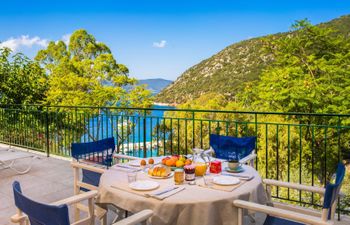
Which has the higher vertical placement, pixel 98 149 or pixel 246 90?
pixel 246 90

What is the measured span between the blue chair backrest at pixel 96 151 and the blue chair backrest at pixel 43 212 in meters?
1.37

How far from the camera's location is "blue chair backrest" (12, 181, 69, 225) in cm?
136

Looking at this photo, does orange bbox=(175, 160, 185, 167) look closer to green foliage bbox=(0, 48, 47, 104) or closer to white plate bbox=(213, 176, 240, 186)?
white plate bbox=(213, 176, 240, 186)

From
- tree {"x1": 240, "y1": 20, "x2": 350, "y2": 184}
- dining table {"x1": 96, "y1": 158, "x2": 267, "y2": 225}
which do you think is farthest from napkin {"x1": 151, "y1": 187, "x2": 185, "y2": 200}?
tree {"x1": 240, "y1": 20, "x2": 350, "y2": 184}

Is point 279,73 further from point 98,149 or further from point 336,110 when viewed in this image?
point 98,149

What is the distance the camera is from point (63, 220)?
4.46 feet

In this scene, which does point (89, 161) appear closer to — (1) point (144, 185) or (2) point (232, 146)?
(1) point (144, 185)

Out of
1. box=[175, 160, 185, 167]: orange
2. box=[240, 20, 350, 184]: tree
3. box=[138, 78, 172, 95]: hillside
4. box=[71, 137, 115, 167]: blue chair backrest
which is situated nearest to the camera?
box=[175, 160, 185, 167]: orange

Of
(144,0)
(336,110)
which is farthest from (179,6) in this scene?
(336,110)

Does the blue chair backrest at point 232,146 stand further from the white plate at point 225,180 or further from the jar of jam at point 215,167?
the white plate at point 225,180

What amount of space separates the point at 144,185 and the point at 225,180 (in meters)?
0.56

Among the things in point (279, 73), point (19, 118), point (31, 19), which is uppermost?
point (31, 19)

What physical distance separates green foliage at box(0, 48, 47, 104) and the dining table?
966 cm

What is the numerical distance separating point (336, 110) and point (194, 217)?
1116cm
